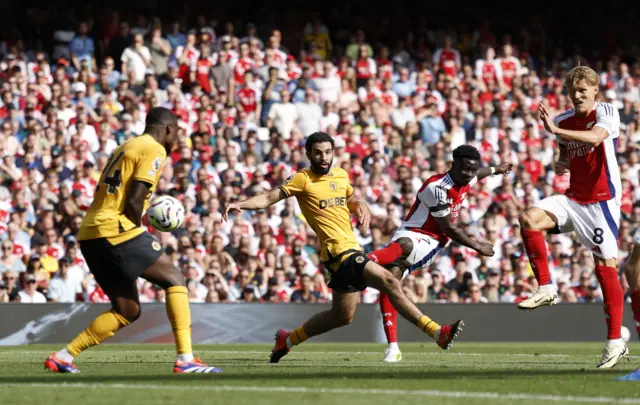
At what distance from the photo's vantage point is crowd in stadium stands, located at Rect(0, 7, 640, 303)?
18.8 metres

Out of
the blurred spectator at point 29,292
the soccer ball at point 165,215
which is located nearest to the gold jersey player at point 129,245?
the soccer ball at point 165,215

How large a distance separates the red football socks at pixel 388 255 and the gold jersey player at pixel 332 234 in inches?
42.0

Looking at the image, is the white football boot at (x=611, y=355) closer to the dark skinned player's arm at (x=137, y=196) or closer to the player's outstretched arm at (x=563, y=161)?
the player's outstretched arm at (x=563, y=161)

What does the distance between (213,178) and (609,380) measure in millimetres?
12583

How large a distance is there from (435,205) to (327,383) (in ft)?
14.9

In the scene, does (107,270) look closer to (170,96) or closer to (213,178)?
(213,178)

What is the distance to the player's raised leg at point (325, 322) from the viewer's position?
433 inches

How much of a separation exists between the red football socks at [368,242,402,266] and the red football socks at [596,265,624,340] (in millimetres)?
2491

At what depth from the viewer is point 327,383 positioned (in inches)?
319

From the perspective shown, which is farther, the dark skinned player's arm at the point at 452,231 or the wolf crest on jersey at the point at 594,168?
the dark skinned player's arm at the point at 452,231

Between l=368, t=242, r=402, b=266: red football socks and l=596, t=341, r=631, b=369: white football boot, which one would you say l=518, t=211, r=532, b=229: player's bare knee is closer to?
l=596, t=341, r=631, b=369: white football boot

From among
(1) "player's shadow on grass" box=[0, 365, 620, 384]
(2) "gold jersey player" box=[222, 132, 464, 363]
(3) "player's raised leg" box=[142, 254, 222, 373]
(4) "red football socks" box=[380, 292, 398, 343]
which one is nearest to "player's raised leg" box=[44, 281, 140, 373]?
(3) "player's raised leg" box=[142, 254, 222, 373]

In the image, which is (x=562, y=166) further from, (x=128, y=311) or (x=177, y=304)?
(x=128, y=311)

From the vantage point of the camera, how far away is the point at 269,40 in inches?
936
